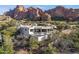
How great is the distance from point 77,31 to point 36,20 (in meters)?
0.42

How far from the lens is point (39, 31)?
2469mm

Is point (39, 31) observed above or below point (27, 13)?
below

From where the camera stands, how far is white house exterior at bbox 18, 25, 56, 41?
2.46 metres

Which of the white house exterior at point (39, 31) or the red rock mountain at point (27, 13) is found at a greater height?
the red rock mountain at point (27, 13)

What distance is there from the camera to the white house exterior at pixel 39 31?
2.46 meters

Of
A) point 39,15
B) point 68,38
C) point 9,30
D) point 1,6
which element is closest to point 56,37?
point 68,38

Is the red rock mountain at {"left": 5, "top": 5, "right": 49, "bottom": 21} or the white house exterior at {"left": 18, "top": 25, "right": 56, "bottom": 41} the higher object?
the red rock mountain at {"left": 5, "top": 5, "right": 49, "bottom": 21}

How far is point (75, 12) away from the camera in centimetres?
249

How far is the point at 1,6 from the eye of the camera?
2480mm
